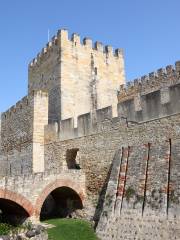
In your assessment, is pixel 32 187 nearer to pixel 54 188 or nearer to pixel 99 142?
pixel 54 188

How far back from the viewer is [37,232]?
1150 centimetres

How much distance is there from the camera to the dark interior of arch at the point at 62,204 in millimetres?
14467

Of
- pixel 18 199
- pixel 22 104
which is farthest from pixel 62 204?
pixel 22 104

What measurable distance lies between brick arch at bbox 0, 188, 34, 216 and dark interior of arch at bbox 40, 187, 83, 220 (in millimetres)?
2096

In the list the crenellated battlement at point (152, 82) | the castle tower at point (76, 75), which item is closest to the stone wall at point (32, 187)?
the castle tower at point (76, 75)

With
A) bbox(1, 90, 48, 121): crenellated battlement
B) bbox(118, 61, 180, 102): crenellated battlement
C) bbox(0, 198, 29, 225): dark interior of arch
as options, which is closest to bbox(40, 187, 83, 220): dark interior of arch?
bbox(0, 198, 29, 225): dark interior of arch

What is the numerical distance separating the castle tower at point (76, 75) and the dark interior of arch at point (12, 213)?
5538 millimetres

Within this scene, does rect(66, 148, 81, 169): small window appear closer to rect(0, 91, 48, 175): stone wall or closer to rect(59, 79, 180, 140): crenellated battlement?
rect(59, 79, 180, 140): crenellated battlement

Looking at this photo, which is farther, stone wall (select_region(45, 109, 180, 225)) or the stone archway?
the stone archway

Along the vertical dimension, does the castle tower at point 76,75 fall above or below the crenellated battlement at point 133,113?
above

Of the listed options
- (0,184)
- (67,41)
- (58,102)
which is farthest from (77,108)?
(0,184)

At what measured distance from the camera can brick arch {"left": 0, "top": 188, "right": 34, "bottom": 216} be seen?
12164 mm

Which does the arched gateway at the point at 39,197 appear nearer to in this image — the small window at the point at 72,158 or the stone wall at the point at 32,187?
the stone wall at the point at 32,187

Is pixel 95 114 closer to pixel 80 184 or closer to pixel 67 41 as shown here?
pixel 80 184
